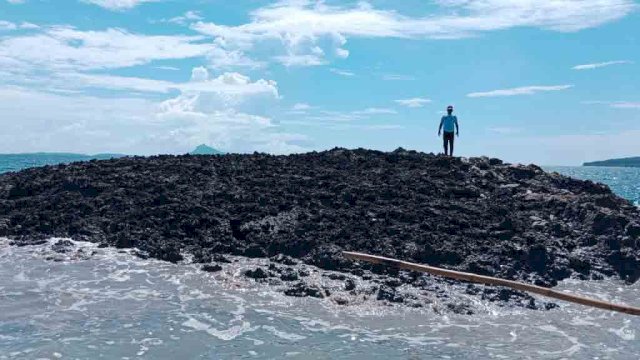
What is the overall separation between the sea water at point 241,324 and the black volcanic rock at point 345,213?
1307 mm

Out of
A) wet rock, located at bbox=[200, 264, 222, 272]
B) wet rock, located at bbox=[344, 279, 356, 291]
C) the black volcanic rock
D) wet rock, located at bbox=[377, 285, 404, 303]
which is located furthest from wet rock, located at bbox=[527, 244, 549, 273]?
wet rock, located at bbox=[200, 264, 222, 272]

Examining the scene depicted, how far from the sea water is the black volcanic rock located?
1.31 metres

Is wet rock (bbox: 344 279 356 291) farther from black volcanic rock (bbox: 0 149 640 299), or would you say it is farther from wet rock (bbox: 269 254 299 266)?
wet rock (bbox: 269 254 299 266)

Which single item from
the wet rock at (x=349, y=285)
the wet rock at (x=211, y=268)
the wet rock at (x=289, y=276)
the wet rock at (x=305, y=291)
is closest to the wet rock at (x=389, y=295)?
the wet rock at (x=349, y=285)

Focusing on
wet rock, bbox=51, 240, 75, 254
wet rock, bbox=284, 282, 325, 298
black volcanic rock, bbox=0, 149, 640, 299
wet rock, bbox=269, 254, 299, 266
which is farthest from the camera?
wet rock, bbox=51, 240, 75, 254

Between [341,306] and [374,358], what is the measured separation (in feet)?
8.27

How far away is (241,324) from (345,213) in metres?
6.70

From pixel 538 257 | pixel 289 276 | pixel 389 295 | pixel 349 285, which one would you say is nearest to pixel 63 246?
pixel 289 276

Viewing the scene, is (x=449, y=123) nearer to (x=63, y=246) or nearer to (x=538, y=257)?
(x=538, y=257)

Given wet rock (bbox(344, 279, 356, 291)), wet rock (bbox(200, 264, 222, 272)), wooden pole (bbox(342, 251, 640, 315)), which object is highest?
wooden pole (bbox(342, 251, 640, 315))

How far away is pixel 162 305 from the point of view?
1235 cm

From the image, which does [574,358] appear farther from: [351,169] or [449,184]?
[351,169]

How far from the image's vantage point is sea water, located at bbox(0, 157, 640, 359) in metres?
10.3

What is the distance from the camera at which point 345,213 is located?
17.6 metres
